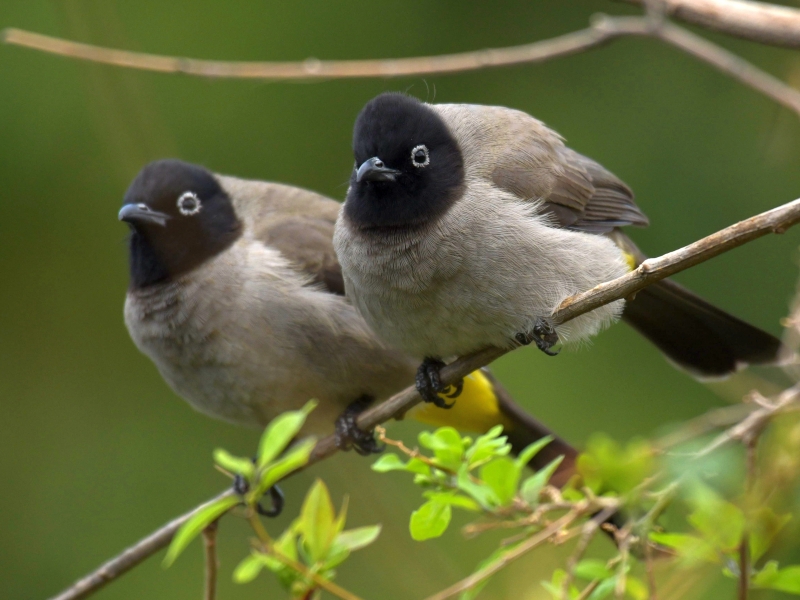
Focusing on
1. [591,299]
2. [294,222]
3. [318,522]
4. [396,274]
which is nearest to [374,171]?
[396,274]

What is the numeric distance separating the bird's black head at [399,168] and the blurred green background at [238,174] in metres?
3.34

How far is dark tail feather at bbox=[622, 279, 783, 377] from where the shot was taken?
13.0ft

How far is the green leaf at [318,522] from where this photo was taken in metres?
2.15

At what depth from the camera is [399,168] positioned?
140 inches

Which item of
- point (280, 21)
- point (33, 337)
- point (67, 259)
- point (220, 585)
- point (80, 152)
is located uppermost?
point (280, 21)

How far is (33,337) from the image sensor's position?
24.3ft

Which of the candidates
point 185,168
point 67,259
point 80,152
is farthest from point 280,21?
point 185,168

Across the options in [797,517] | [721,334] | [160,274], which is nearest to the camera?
[797,517]

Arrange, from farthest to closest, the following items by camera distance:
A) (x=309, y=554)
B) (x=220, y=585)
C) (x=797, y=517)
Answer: (x=220, y=585) < (x=309, y=554) < (x=797, y=517)

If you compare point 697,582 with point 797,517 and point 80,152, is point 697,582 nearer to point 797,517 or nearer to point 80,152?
point 797,517

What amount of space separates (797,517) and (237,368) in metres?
2.69

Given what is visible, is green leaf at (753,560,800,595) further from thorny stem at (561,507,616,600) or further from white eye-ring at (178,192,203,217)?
white eye-ring at (178,192,203,217)

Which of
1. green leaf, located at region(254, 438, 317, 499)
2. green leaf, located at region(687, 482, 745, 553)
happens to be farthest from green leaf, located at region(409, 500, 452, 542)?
green leaf, located at region(687, 482, 745, 553)

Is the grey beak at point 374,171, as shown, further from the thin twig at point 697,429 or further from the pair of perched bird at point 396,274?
the thin twig at point 697,429
